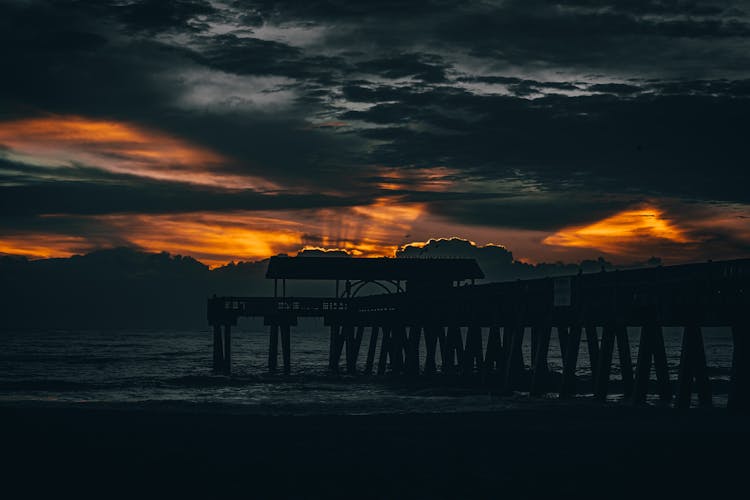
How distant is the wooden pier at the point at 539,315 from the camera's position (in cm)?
2116

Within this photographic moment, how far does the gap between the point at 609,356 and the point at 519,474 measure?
41.6 feet

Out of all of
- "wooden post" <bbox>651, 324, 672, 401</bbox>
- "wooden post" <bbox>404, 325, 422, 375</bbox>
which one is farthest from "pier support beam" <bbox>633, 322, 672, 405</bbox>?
"wooden post" <bbox>404, 325, 422, 375</bbox>

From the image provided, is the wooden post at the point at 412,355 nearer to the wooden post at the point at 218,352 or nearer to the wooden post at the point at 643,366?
the wooden post at the point at 218,352

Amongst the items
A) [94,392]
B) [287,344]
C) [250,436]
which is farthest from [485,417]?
[287,344]

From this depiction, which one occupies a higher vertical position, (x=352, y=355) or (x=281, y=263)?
(x=281, y=263)

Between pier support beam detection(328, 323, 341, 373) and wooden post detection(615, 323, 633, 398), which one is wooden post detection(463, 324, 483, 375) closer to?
wooden post detection(615, 323, 633, 398)

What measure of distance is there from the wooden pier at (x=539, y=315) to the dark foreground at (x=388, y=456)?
7.48ft

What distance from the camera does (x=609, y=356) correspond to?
25.2m

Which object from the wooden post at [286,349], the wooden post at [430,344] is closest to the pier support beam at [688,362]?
the wooden post at [430,344]

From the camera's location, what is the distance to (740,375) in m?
20.0

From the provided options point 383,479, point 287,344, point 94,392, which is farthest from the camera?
point 287,344

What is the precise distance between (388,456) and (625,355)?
15714mm

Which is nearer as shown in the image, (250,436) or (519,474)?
(519,474)

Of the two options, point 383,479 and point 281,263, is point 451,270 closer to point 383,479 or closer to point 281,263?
point 281,263
